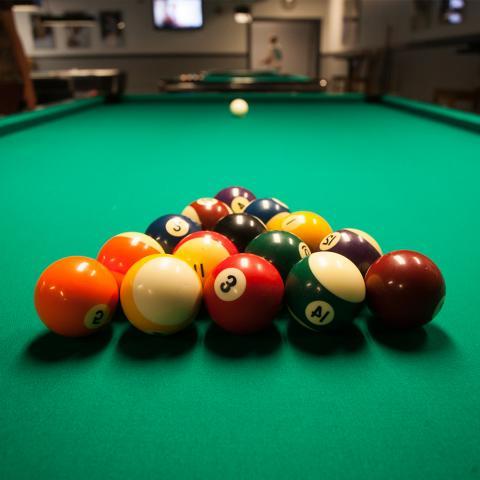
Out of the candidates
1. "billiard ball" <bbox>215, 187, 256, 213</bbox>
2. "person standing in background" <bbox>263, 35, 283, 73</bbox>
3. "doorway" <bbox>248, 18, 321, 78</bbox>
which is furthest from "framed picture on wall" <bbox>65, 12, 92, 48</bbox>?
"billiard ball" <bbox>215, 187, 256, 213</bbox>

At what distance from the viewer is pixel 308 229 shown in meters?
1.44

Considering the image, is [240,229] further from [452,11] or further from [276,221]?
[452,11]

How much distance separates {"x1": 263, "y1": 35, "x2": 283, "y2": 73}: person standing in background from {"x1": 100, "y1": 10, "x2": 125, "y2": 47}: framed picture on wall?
4.03 meters

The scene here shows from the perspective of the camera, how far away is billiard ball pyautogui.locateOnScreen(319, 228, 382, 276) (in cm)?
127

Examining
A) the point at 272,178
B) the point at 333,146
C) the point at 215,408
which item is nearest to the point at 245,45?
the point at 333,146

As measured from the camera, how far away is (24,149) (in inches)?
130

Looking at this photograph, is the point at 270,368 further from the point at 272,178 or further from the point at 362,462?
the point at 272,178

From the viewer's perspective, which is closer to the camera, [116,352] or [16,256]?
[116,352]

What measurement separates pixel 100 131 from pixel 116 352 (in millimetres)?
3352

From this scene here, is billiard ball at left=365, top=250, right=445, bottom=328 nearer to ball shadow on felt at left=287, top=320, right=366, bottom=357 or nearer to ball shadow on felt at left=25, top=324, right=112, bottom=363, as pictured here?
ball shadow on felt at left=287, top=320, right=366, bottom=357

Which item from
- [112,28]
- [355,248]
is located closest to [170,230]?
→ [355,248]

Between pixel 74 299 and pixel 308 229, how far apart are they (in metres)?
0.68

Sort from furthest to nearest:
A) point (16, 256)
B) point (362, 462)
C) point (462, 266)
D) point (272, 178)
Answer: point (272, 178) < point (16, 256) < point (462, 266) < point (362, 462)

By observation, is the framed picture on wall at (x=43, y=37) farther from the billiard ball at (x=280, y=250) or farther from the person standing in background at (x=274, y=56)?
the billiard ball at (x=280, y=250)
